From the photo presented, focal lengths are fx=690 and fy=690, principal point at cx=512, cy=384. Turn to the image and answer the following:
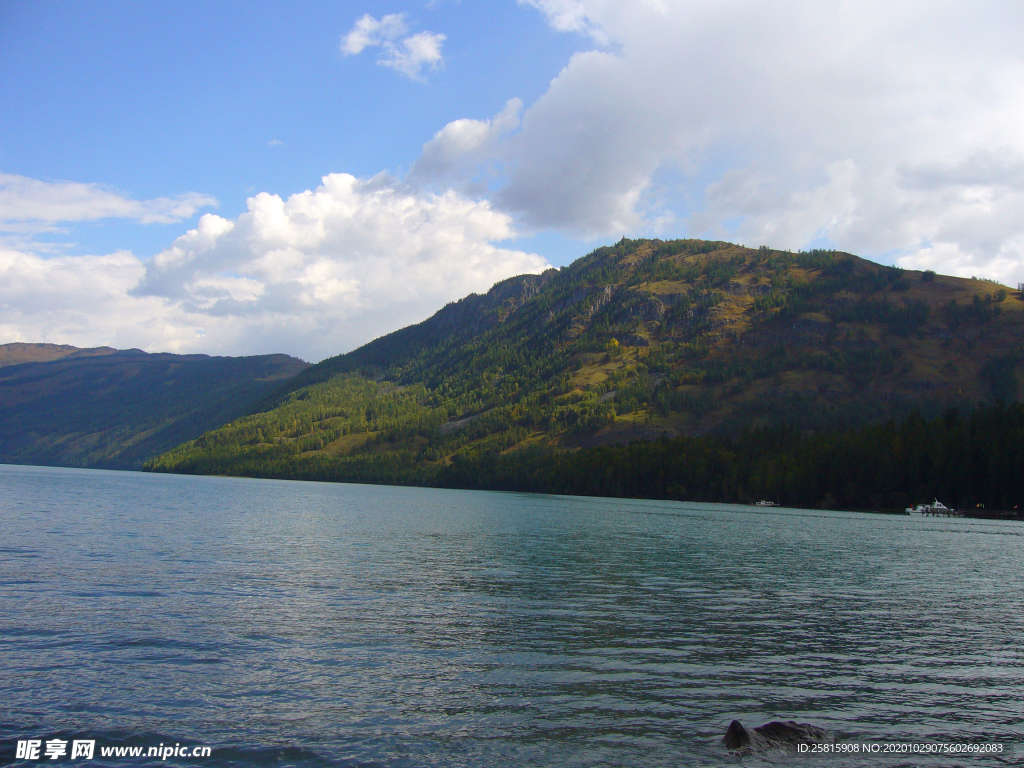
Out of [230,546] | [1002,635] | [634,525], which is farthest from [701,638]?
[634,525]

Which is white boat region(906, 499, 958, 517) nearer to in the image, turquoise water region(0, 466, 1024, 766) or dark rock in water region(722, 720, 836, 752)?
turquoise water region(0, 466, 1024, 766)

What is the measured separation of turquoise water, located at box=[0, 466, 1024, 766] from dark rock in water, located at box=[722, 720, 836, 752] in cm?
69

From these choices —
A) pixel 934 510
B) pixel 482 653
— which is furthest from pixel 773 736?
pixel 934 510

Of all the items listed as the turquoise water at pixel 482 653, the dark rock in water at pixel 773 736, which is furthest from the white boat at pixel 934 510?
the dark rock in water at pixel 773 736

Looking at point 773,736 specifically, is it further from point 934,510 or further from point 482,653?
point 934,510

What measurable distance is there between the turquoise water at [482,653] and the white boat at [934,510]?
118 meters

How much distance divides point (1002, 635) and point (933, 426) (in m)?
179

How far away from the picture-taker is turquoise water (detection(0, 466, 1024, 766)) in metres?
21.9

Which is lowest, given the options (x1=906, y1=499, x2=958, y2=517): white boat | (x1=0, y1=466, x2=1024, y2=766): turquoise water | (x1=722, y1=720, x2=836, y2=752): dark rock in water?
(x1=906, y1=499, x2=958, y2=517): white boat

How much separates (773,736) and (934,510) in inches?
7105

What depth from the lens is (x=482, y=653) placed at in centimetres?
3183

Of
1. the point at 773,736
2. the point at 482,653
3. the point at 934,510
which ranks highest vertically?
the point at 773,736

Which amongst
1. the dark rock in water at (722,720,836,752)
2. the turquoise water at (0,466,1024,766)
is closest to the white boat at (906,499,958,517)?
the turquoise water at (0,466,1024,766)

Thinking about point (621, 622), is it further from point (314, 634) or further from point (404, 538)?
point (404, 538)
